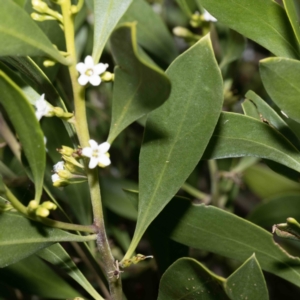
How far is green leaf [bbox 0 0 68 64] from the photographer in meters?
0.66

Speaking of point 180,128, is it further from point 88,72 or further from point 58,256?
point 58,256

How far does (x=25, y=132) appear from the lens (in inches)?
28.3

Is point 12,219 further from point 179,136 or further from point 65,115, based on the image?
point 179,136

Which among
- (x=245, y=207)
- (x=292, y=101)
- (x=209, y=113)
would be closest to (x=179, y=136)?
(x=209, y=113)

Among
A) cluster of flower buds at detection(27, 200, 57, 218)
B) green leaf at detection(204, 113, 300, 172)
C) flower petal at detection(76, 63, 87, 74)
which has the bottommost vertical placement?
cluster of flower buds at detection(27, 200, 57, 218)

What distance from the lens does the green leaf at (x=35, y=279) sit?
1111 mm

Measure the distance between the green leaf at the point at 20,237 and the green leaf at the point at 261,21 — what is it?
0.46 meters

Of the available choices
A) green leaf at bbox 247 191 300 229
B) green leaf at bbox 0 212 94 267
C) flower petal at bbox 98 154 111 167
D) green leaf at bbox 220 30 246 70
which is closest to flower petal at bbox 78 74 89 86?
flower petal at bbox 98 154 111 167

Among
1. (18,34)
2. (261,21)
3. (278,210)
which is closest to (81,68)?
(18,34)

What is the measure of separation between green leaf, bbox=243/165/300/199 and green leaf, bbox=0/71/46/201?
4.12 ft

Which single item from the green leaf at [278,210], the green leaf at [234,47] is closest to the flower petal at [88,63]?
the green leaf at [234,47]

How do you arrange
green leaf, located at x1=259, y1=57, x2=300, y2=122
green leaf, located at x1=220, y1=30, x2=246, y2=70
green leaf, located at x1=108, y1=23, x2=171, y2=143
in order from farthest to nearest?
1. green leaf, located at x1=220, y1=30, x2=246, y2=70
2. green leaf, located at x1=259, y1=57, x2=300, y2=122
3. green leaf, located at x1=108, y1=23, x2=171, y2=143

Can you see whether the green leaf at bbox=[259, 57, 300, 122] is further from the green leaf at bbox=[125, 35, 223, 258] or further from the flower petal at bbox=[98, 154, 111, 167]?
the flower petal at bbox=[98, 154, 111, 167]

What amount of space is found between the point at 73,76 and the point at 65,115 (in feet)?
0.21
